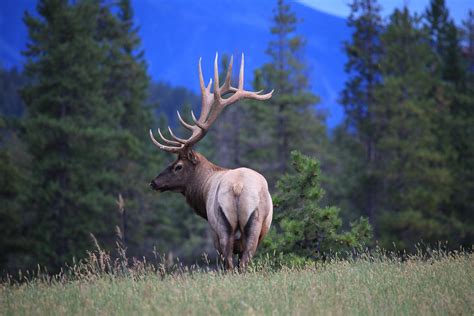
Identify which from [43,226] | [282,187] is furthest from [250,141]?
[282,187]

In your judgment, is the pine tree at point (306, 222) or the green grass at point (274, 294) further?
the pine tree at point (306, 222)

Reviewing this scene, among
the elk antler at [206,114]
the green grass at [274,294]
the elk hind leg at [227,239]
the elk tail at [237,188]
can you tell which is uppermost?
the elk antler at [206,114]

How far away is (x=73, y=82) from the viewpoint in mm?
29844

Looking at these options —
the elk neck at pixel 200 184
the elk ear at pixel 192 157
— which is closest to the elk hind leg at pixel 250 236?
the elk neck at pixel 200 184

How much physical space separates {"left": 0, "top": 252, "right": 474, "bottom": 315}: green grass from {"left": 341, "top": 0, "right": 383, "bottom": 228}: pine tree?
27.1m

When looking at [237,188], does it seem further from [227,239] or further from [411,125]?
[411,125]

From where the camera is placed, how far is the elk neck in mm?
10812

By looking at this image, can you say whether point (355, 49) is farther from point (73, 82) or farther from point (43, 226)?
point (43, 226)

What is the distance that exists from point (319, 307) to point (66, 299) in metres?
2.63

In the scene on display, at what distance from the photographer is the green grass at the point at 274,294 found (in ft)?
19.7

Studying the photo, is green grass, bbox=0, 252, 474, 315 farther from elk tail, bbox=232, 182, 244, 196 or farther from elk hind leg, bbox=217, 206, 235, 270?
elk tail, bbox=232, 182, 244, 196

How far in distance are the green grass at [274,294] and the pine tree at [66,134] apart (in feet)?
69.7

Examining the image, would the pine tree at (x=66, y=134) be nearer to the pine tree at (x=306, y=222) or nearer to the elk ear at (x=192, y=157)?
the elk ear at (x=192, y=157)

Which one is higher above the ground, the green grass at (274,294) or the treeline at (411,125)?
the treeline at (411,125)
